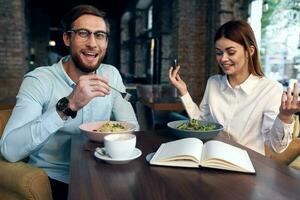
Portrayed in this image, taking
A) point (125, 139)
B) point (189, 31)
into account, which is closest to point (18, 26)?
point (189, 31)

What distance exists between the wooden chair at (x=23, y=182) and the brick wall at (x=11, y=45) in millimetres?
4007

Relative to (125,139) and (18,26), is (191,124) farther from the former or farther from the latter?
(18,26)

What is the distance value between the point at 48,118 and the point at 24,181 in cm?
25

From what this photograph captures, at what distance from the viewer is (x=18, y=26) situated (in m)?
4.67

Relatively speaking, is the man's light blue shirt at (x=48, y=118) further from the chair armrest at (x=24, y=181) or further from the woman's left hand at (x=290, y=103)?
the woman's left hand at (x=290, y=103)

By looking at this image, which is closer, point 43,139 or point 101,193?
point 101,193

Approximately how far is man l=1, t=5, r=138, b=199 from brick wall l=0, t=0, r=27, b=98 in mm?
3633

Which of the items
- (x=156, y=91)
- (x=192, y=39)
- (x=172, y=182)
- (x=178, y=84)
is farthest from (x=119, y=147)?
(x=192, y=39)

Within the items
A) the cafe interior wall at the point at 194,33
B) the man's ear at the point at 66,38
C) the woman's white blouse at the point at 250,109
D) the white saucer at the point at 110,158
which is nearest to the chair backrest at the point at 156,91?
the cafe interior wall at the point at 194,33

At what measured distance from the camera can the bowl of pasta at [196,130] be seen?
1288mm

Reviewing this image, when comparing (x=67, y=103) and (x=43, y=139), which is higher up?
(x=67, y=103)

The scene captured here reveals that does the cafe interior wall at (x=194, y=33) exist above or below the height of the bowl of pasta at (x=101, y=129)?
above

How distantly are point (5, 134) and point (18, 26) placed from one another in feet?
13.4

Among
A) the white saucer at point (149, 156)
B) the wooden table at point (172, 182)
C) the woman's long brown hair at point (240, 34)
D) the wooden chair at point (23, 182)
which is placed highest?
the woman's long brown hair at point (240, 34)
